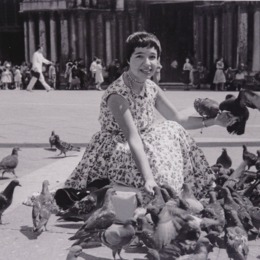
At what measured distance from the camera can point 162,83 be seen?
23.1 metres

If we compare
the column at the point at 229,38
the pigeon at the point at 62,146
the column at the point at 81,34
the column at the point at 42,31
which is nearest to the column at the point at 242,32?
the column at the point at 229,38

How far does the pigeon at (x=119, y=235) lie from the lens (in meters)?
3.13

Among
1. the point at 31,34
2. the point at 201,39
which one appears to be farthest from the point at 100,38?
the point at 201,39

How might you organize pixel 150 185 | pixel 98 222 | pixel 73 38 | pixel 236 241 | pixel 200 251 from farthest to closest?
pixel 73 38 → pixel 150 185 → pixel 98 222 → pixel 236 241 → pixel 200 251

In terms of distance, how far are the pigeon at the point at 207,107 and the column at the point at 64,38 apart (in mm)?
19585

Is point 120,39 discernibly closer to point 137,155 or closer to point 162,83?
point 162,83

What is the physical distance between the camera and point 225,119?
4.19m

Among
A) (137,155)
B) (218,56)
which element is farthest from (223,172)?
(218,56)

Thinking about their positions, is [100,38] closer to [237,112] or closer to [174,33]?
[174,33]

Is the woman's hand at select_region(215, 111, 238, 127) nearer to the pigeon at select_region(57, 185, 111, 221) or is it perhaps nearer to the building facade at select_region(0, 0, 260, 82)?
the pigeon at select_region(57, 185, 111, 221)

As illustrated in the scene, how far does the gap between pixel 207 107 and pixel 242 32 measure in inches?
701

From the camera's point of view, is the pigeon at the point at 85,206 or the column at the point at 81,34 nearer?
the pigeon at the point at 85,206

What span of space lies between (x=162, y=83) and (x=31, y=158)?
16.3m

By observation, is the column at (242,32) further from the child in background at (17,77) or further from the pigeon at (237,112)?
the pigeon at (237,112)
